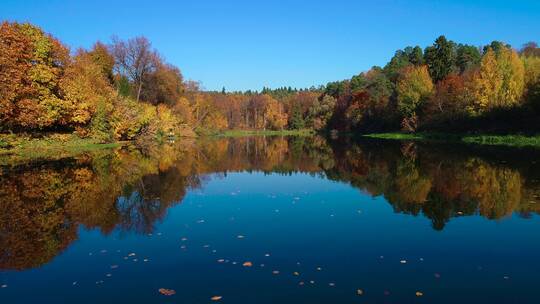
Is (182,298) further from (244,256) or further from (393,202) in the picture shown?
(393,202)

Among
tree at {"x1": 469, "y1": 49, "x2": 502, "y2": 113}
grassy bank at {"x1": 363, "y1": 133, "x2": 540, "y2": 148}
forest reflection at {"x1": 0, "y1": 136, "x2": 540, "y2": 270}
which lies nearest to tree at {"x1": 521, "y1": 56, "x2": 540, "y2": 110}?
tree at {"x1": 469, "y1": 49, "x2": 502, "y2": 113}

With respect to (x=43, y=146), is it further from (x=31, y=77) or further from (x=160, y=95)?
(x=160, y=95)

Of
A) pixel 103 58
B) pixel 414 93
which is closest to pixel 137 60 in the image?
pixel 103 58

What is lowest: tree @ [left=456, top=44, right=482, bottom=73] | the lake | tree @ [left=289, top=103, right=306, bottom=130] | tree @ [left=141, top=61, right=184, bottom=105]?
the lake

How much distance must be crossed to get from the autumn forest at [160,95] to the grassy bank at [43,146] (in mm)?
1368

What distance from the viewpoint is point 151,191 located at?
18.1 m

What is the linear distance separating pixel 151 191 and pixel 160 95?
65.2m

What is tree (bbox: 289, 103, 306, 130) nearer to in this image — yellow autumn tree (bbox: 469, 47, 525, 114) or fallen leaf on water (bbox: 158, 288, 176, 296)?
yellow autumn tree (bbox: 469, 47, 525, 114)

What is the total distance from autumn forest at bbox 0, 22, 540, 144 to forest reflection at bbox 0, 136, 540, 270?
48.8ft

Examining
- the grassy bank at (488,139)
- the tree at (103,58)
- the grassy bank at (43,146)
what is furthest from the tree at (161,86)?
the grassy bank at (488,139)

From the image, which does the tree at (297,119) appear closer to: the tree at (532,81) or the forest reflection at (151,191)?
the tree at (532,81)

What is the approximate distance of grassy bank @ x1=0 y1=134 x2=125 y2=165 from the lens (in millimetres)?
33719

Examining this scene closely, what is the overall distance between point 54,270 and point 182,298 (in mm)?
3473

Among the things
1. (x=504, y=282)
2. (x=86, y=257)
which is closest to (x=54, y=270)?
(x=86, y=257)
